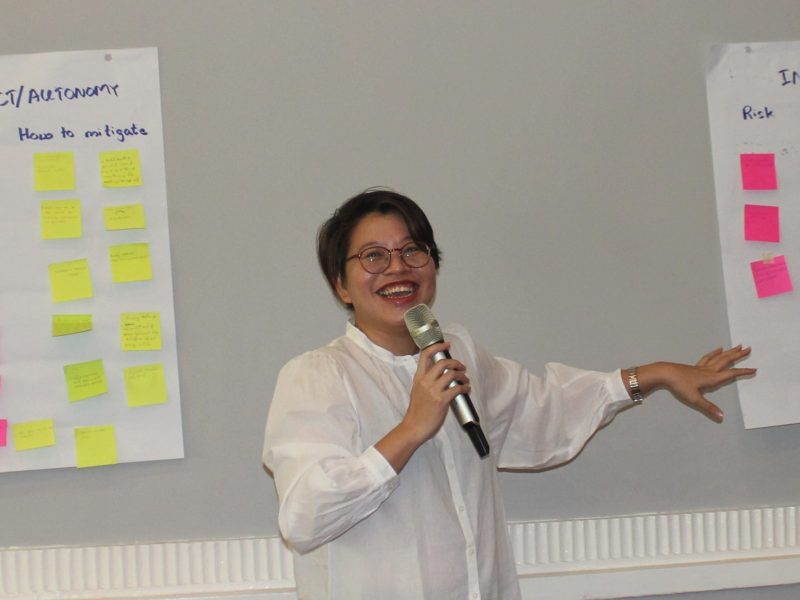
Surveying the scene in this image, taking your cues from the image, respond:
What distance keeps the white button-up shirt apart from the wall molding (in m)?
0.46

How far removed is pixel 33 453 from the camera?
2127 millimetres

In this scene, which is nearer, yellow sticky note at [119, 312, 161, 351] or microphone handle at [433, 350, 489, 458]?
microphone handle at [433, 350, 489, 458]

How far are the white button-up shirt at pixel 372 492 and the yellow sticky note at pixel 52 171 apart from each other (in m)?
0.81

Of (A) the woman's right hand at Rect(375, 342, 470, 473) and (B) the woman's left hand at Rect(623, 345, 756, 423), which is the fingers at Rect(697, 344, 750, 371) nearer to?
(B) the woman's left hand at Rect(623, 345, 756, 423)

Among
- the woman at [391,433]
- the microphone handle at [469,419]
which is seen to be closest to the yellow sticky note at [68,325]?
the woman at [391,433]

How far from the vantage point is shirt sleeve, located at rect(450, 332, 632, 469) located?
6.24 ft

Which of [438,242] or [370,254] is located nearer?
[370,254]

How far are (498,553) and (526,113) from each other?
3.44 ft

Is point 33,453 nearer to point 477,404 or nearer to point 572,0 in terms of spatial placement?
point 477,404

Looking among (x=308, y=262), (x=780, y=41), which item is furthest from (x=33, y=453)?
(x=780, y=41)

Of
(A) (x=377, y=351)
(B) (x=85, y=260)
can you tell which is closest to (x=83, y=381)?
(B) (x=85, y=260)

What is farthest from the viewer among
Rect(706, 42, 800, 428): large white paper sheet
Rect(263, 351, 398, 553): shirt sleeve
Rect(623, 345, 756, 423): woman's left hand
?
Rect(706, 42, 800, 428): large white paper sheet

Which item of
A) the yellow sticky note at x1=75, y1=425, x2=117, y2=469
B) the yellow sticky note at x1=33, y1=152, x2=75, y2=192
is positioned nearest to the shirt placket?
the yellow sticky note at x1=75, y1=425, x2=117, y2=469

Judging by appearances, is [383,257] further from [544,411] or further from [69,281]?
[69,281]
